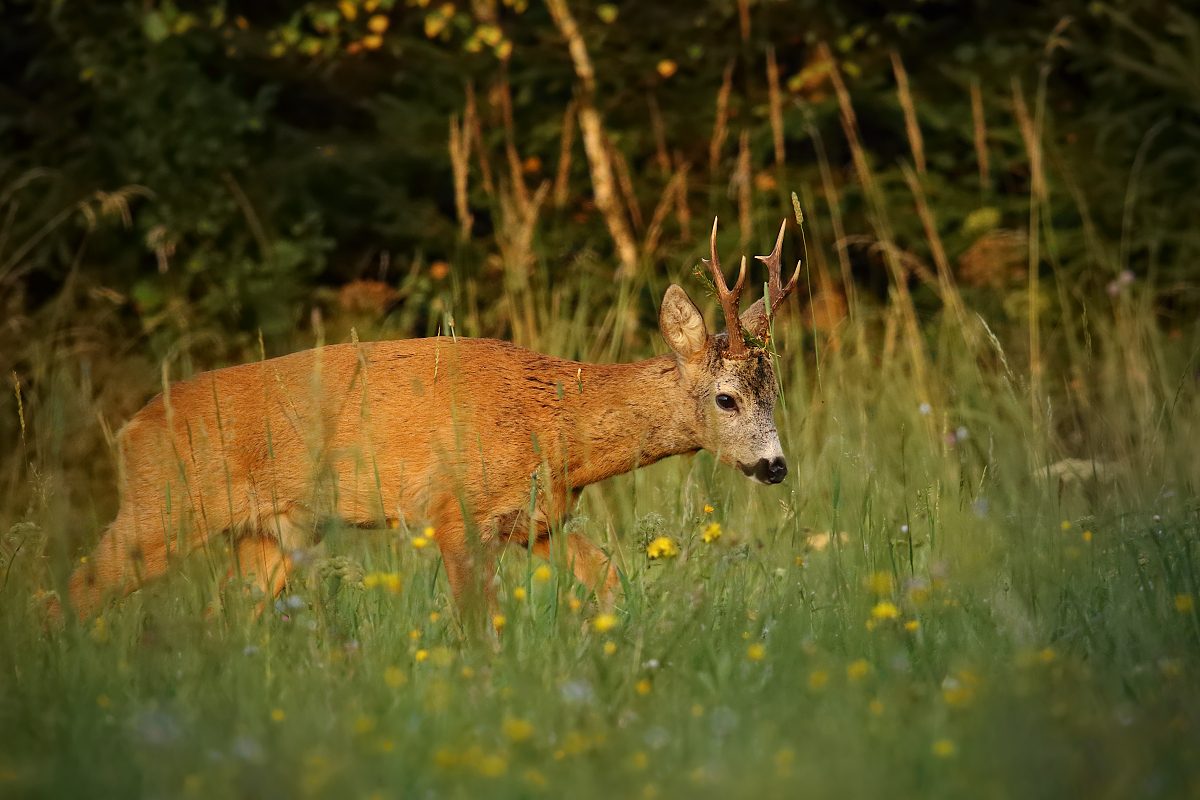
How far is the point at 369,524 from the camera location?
4977mm

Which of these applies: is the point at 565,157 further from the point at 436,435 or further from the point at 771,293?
the point at 436,435

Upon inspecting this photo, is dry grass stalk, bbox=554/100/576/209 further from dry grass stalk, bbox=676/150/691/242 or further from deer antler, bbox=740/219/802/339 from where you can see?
deer antler, bbox=740/219/802/339

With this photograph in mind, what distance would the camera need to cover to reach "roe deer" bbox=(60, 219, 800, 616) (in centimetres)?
479

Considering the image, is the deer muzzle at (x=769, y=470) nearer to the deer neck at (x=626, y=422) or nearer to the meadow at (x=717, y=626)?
the meadow at (x=717, y=626)

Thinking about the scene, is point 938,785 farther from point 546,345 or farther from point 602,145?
point 602,145

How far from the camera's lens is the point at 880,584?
3693 mm

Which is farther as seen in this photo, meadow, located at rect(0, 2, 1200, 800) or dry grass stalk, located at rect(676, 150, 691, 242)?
dry grass stalk, located at rect(676, 150, 691, 242)

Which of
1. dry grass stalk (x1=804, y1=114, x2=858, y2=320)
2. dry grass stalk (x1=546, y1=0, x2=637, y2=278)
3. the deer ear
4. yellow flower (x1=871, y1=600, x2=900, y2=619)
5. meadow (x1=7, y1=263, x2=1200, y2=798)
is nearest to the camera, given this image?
meadow (x1=7, y1=263, x2=1200, y2=798)

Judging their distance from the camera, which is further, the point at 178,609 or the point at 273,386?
the point at 273,386

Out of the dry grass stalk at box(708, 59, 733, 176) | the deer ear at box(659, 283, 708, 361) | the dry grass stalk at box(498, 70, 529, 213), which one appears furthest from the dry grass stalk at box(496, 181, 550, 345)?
the deer ear at box(659, 283, 708, 361)

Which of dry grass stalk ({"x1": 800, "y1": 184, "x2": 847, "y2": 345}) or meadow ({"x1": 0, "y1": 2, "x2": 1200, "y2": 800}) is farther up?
dry grass stalk ({"x1": 800, "y1": 184, "x2": 847, "y2": 345})

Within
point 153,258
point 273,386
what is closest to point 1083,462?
point 273,386

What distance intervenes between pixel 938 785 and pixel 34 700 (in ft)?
6.63

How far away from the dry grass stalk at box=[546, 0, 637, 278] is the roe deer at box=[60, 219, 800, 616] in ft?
11.4
